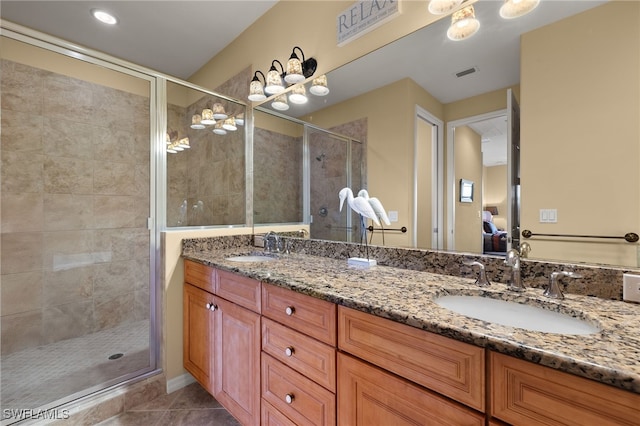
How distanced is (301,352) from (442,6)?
162 cm

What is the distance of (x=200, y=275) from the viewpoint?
5.57 ft

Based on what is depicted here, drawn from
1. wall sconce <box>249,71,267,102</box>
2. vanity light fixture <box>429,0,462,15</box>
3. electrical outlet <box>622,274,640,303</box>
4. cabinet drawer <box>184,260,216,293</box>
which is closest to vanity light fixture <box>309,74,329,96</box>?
wall sconce <box>249,71,267,102</box>

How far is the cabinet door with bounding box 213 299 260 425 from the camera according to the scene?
127cm

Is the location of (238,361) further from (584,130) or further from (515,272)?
(584,130)

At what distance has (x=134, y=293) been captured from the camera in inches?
98.1

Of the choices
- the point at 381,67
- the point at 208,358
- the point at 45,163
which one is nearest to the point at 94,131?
the point at 45,163

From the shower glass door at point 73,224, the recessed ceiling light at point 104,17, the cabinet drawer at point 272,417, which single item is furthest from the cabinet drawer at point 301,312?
the recessed ceiling light at point 104,17

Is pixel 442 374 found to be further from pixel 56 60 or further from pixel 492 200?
pixel 56 60

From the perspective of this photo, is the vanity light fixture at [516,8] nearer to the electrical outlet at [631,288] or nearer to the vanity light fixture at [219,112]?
the electrical outlet at [631,288]

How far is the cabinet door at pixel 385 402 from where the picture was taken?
692 millimetres

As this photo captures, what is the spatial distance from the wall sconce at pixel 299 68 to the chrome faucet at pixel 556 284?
177 centimetres

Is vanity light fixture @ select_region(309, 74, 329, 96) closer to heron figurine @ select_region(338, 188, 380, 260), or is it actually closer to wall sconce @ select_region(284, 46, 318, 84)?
wall sconce @ select_region(284, 46, 318, 84)

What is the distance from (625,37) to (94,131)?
3.40 meters

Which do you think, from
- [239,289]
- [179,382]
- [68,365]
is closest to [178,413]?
[179,382]
